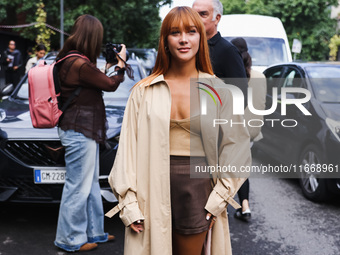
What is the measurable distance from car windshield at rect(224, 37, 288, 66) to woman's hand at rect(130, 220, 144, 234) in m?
9.92

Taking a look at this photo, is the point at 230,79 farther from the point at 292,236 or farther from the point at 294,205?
the point at 294,205

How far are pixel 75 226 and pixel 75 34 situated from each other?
1597 millimetres

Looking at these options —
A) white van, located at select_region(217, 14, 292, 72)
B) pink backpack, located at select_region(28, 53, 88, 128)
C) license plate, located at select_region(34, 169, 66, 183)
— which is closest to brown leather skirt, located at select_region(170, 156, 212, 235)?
pink backpack, located at select_region(28, 53, 88, 128)

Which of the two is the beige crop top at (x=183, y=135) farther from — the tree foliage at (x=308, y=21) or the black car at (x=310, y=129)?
the tree foliage at (x=308, y=21)

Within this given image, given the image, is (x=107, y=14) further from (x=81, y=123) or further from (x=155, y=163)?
(x=155, y=163)

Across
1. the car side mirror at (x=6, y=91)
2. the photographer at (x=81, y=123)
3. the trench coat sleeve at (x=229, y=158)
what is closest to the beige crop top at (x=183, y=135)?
the trench coat sleeve at (x=229, y=158)

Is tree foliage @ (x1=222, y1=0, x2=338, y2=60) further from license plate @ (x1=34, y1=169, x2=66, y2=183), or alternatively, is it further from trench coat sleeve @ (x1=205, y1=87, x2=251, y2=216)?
trench coat sleeve @ (x1=205, y1=87, x2=251, y2=216)

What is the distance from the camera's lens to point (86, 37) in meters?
3.62

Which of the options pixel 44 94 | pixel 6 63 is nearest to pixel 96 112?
pixel 44 94

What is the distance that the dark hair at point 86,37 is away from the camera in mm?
3592

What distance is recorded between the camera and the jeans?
12.1 feet

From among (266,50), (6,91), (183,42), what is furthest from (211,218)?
(266,50)

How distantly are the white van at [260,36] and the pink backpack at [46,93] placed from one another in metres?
8.68

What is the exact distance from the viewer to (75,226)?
381 centimetres
